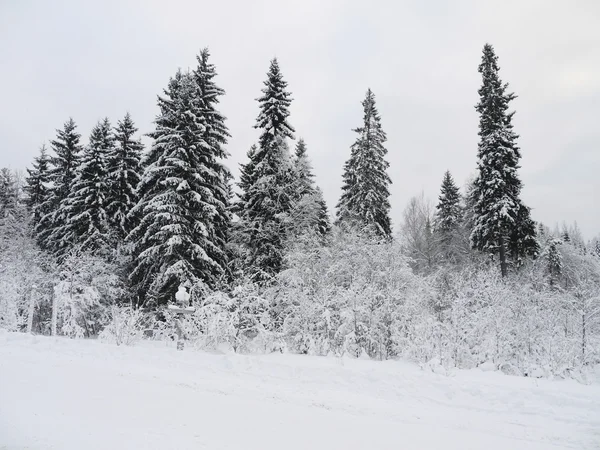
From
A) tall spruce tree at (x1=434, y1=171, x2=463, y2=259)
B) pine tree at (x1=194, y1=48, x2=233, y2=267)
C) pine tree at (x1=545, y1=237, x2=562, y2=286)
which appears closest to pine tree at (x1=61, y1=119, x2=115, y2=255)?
pine tree at (x1=194, y1=48, x2=233, y2=267)

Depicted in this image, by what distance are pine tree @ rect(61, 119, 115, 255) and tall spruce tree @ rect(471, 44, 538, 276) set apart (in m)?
23.1

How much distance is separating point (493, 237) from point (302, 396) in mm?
20249

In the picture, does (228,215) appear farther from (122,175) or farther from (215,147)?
(122,175)

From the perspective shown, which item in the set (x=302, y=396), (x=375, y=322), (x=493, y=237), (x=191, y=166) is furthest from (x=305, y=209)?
(x=302, y=396)

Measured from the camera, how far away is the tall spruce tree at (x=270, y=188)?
763 inches

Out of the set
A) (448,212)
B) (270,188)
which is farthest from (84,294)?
(448,212)

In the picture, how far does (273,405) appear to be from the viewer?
7.24m

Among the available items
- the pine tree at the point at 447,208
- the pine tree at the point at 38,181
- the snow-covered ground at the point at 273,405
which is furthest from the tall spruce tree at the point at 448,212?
the pine tree at the point at 38,181

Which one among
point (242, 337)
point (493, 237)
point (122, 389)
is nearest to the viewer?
point (122, 389)

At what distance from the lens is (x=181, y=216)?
58.7 ft

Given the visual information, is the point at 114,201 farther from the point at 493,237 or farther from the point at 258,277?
the point at 493,237

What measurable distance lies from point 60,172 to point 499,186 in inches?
1172

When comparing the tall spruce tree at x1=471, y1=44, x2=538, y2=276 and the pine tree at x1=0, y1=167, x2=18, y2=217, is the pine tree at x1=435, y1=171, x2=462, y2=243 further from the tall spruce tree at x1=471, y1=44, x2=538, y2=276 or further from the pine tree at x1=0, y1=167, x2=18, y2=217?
A: the pine tree at x1=0, y1=167, x2=18, y2=217

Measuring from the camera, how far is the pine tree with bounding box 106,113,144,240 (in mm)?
24125
